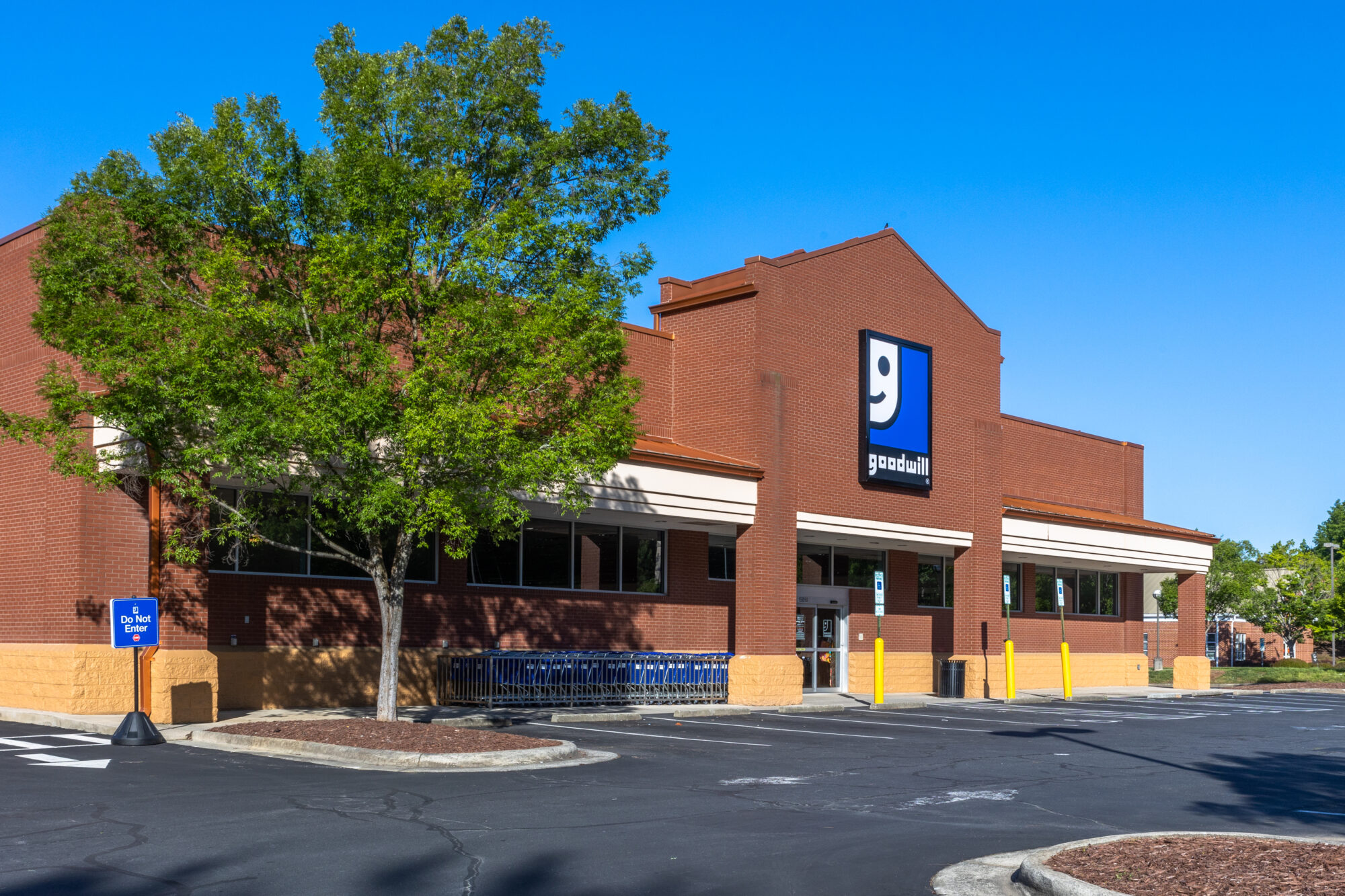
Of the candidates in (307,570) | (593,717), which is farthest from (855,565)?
(307,570)

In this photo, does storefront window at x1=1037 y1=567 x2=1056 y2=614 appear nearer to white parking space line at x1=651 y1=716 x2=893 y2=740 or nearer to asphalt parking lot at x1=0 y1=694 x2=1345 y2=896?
white parking space line at x1=651 y1=716 x2=893 y2=740

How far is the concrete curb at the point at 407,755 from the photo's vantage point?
14555 mm

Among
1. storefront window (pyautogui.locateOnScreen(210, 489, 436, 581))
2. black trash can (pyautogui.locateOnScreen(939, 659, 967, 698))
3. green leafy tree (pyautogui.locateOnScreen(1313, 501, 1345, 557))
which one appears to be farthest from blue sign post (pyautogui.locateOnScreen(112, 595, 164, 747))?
green leafy tree (pyautogui.locateOnScreen(1313, 501, 1345, 557))

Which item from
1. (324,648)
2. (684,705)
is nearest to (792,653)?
(684,705)

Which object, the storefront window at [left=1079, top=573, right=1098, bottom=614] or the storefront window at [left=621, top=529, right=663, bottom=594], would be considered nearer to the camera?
the storefront window at [left=621, top=529, right=663, bottom=594]

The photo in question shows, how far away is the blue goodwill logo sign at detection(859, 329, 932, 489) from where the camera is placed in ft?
99.0

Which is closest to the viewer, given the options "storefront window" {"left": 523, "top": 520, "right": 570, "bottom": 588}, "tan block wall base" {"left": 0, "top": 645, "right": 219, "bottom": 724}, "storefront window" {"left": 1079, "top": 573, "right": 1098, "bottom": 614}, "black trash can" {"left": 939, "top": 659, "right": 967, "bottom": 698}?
"tan block wall base" {"left": 0, "top": 645, "right": 219, "bottom": 724}

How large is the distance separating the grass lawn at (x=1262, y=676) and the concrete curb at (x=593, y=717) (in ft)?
103

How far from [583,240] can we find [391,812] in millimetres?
9396

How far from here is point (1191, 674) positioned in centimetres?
4053

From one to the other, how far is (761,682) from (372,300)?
538 inches

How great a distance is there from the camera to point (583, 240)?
18.1m

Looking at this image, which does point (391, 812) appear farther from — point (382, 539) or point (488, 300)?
point (382, 539)

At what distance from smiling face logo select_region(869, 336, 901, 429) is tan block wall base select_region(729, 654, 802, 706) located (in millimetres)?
6533
